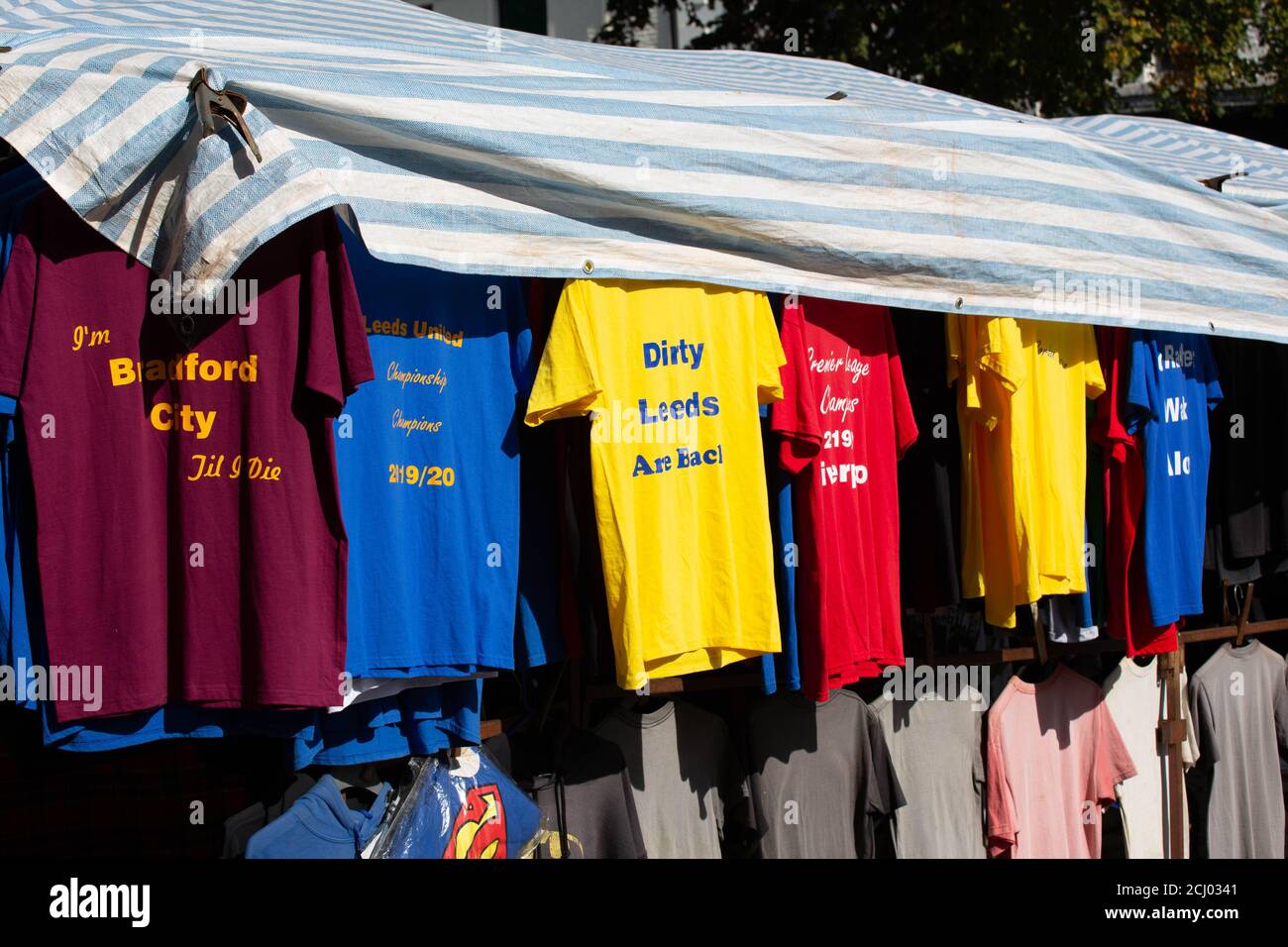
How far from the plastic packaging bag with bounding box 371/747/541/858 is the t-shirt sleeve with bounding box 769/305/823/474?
1.23 m

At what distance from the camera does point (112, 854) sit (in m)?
3.59

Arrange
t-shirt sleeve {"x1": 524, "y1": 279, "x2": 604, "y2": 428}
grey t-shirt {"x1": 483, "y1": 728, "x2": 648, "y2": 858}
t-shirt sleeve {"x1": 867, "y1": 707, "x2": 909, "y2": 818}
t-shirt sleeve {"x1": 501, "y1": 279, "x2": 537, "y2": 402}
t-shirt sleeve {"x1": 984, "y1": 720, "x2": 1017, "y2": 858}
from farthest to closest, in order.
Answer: t-shirt sleeve {"x1": 984, "y1": 720, "x2": 1017, "y2": 858} < t-shirt sleeve {"x1": 867, "y1": 707, "x2": 909, "y2": 818} < grey t-shirt {"x1": 483, "y1": 728, "x2": 648, "y2": 858} < t-shirt sleeve {"x1": 501, "y1": 279, "x2": 537, "y2": 402} < t-shirt sleeve {"x1": 524, "y1": 279, "x2": 604, "y2": 428}

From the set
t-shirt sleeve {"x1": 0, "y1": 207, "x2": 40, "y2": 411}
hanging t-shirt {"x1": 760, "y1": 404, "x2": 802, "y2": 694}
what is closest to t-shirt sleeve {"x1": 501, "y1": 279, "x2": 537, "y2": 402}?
hanging t-shirt {"x1": 760, "y1": 404, "x2": 802, "y2": 694}

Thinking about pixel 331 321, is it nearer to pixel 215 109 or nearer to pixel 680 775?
pixel 215 109

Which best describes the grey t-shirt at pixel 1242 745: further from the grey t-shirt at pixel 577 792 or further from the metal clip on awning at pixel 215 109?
the metal clip on awning at pixel 215 109

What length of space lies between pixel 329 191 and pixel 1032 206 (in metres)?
1.92

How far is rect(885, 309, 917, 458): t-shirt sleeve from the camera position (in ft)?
13.2

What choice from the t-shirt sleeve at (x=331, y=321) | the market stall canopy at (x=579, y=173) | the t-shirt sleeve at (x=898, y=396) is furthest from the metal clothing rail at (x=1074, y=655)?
the market stall canopy at (x=579, y=173)

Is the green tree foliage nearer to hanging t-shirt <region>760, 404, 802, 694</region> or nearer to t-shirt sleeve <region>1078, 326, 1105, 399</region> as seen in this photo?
t-shirt sleeve <region>1078, 326, 1105, 399</region>

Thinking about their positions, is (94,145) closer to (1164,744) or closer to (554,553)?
(554,553)

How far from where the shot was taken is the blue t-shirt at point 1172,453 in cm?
432

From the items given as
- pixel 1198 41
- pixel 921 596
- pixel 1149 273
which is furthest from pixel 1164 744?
pixel 1198 41

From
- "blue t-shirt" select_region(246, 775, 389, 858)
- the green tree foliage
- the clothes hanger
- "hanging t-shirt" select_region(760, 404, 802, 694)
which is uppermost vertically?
the green tree foliage

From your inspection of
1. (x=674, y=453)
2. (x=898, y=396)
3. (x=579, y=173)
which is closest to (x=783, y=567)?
(x=674, y=453)
